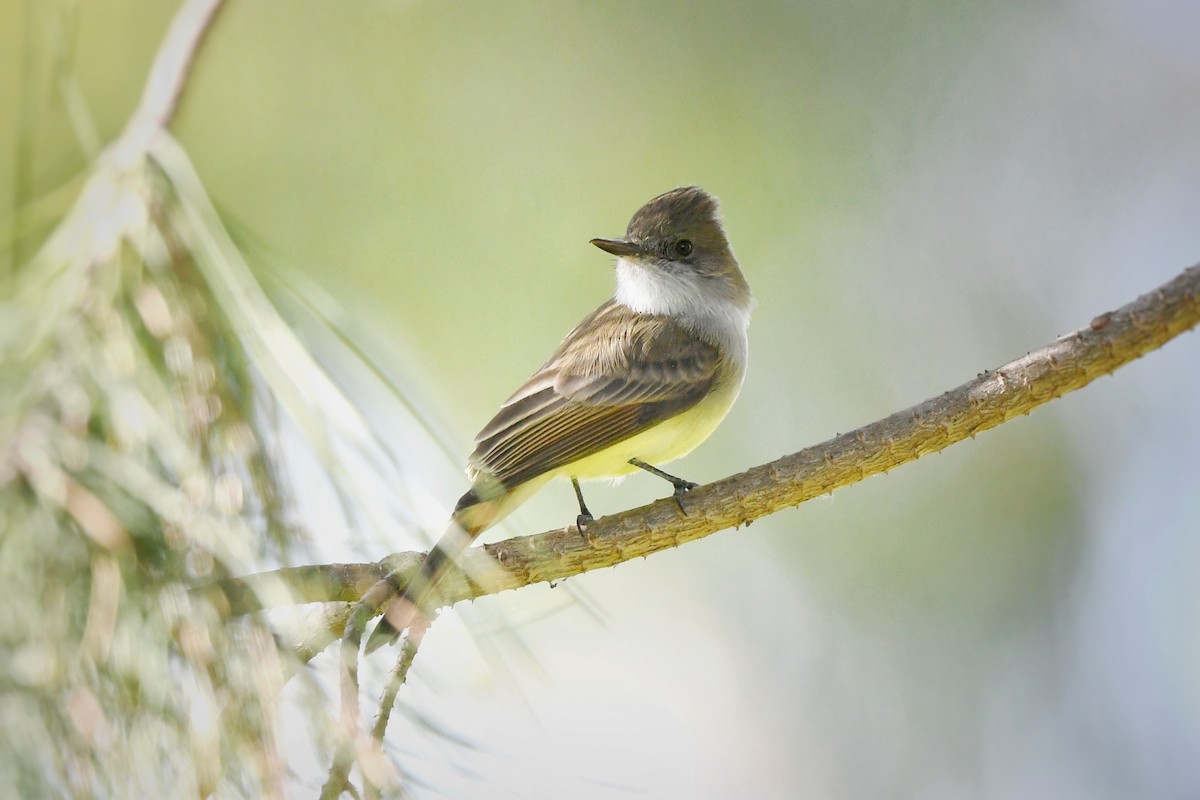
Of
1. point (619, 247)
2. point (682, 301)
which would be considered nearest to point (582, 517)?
point (619, 247)

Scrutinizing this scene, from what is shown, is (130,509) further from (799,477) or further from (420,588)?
(799,477)

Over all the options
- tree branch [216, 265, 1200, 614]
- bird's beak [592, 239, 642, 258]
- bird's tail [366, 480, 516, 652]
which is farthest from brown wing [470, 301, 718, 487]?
bird's tail [366, 480, 516, 652]

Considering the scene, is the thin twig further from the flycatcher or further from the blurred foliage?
the flycatcher

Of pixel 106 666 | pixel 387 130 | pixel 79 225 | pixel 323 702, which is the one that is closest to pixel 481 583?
pixel 323 702

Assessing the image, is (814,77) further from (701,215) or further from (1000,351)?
(1000,351)

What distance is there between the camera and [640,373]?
7.45ft

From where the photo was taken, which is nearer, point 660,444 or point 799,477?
point 799,477

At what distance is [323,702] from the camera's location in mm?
938

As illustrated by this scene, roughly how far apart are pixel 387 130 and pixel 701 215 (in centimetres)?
83

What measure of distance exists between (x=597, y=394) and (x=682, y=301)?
1.34ft

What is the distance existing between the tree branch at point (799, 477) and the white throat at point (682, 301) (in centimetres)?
85

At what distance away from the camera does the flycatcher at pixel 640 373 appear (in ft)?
6.70

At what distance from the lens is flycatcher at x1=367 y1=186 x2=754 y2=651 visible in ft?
6.70

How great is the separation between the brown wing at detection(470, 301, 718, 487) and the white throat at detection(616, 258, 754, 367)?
46mm
